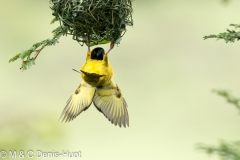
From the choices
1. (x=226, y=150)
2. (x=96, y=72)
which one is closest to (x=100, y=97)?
(x=96, y=72)

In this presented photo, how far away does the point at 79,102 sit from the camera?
3.08m

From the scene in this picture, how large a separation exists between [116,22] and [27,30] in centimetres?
626

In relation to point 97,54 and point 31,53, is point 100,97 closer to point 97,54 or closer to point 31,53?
point 97,54

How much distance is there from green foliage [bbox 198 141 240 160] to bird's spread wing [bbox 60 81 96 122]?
0.72 m

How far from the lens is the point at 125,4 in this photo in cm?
307

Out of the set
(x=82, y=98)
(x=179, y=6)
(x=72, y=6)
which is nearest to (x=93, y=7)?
(x=72, y=6)

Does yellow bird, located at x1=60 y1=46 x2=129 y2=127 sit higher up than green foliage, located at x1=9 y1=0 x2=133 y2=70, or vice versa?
green foliage, located at x1=9 y1=0 x2=133 y2=70

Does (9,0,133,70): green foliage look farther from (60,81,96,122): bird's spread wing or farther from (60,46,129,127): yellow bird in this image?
(60,81,96,122): bird's spread wing

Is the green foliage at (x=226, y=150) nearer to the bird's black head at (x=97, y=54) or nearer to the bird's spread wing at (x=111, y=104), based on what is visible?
the bird's spread wing at (x=111, y=104)

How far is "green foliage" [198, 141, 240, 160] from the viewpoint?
300 cm

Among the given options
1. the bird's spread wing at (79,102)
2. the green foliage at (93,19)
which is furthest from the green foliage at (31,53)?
the bird's spread wing at (79,102)

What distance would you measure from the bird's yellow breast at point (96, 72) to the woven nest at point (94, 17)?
0.16 metres

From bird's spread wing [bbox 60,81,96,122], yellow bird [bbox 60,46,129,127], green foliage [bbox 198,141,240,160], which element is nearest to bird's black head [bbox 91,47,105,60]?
yellow bird [bbox 60,46,129,127]

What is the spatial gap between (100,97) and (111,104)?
0.07 m
